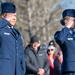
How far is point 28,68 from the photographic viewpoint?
43.0 ft

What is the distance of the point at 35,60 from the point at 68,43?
352cm

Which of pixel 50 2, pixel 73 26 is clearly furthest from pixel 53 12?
pixel 73 26

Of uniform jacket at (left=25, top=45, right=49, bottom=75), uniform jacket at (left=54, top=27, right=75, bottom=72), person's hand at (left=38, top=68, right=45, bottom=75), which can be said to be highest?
uniform jacket at (left=54, top=27, right=75, bottom=72)

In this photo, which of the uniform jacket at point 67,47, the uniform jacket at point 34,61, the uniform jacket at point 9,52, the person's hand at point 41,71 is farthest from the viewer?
the person's hand at point 41,71

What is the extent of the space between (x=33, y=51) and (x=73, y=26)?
11.5 ft

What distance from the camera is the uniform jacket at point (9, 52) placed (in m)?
9.12

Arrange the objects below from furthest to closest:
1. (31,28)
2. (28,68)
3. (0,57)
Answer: (31,28)
(28,68)
(0,57)

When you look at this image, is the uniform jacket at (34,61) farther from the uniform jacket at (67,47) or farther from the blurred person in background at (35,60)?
the uniform jacket at (67,47)

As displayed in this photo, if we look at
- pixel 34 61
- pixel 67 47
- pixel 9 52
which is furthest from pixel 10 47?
pixel 34 61

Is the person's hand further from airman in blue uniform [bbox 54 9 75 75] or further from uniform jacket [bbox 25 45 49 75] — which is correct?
airman in blue uniform [bbox 54 9 75 75]

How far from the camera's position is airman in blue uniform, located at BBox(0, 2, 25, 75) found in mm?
9125

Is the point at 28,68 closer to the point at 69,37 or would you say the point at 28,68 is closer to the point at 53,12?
the point at 69,37

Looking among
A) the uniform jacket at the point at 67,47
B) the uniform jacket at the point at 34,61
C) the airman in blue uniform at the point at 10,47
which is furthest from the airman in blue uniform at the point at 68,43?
the uniform jacket at the point at 34,61

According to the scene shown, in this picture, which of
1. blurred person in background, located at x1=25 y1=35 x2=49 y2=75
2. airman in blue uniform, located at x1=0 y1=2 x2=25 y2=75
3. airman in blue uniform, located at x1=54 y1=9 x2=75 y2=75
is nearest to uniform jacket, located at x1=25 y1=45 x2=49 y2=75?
blurred person in background, located at x1=25 y1=35 x2=49 y2=75
